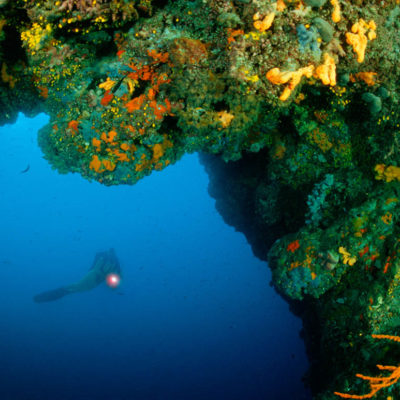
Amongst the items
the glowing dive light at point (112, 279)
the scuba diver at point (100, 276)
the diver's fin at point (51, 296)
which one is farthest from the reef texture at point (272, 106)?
the diver's fin at point (51, 296)

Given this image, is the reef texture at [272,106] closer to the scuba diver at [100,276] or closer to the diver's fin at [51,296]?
the scuba diver at [100,276]

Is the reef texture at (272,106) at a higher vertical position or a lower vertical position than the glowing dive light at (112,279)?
lower

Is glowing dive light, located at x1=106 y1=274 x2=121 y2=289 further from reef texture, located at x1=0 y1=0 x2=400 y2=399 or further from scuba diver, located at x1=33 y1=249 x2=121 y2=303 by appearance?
reef texture, located at x1=0 y1=0 x2=400 y2=399

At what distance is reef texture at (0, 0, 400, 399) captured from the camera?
3.75 metres

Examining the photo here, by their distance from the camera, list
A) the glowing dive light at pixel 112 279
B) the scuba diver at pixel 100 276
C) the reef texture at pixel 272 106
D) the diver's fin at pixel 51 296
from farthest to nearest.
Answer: the diver's fin at pixel 51 296, the glowing dive light at pixel 112 279, the scuba diver at pixel 100 276, the reef texture at pixel 272 106

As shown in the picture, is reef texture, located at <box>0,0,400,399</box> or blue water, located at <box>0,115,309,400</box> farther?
blue water, located at <box>0,115,309,400</box>

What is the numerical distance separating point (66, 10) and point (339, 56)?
3858 mm

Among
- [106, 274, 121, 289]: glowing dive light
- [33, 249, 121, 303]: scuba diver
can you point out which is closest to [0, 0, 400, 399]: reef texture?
[33, 249, 121, 303]: scuba diver

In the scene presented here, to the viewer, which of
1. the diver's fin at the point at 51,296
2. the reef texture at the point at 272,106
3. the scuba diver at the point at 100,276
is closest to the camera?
the reef texture at the point at 272,106

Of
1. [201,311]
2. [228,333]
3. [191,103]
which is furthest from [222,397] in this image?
[191,103]

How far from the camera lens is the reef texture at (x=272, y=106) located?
3.75 meters

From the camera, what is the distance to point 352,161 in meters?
5.14

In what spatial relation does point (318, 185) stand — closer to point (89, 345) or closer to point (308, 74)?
point (308, 74)

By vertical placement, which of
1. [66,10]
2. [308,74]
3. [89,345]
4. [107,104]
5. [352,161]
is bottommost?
[352,161]
